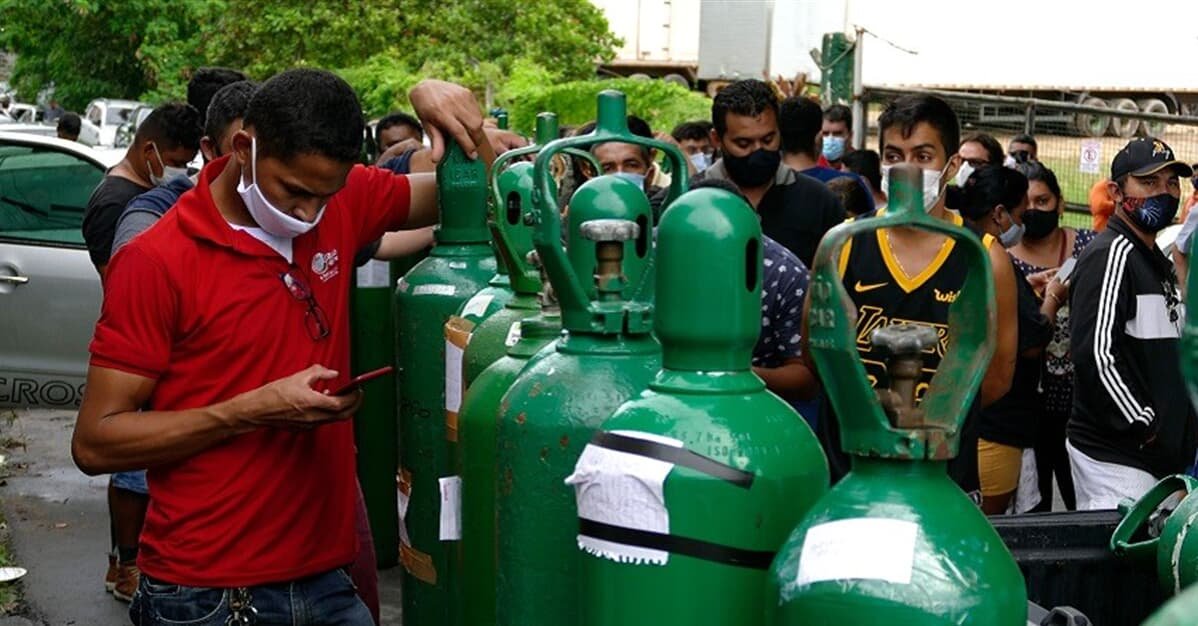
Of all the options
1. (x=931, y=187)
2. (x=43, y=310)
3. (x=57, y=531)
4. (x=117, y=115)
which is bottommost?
(x=57, y=531)

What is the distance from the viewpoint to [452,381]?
11.4ft

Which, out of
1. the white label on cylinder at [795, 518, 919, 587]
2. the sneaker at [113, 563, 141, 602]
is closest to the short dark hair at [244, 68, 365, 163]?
the white label on cylinder at [795, 518, 919, 587]

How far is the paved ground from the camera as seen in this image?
6246 mm

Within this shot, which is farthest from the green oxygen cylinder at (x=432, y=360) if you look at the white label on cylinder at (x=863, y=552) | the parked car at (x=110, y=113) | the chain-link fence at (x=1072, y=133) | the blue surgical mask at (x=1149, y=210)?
the parked car at (x=110, y=113)

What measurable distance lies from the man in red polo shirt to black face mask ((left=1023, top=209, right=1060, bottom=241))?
429 centimetres

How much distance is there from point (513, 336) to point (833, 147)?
7.79 m

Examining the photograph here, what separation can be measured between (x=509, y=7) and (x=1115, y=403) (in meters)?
20.5

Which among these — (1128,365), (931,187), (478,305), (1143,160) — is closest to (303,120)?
(478,305)

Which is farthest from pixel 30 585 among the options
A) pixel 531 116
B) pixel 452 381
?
pixel 531 116

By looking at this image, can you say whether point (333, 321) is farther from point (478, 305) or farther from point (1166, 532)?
point (1166, 532)

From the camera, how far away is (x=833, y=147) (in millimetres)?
10586

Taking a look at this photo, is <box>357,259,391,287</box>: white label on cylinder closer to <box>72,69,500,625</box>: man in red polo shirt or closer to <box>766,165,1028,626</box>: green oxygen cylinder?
<box>72,69,500,625</box>: man in red polo shirt

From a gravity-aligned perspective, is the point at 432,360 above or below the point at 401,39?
below

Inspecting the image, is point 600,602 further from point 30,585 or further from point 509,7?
point 509,7
